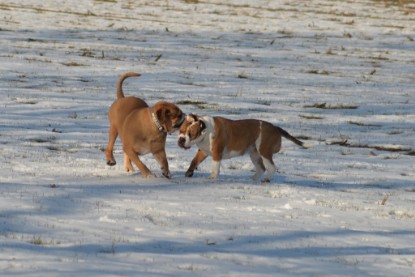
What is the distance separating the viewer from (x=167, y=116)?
10.2m

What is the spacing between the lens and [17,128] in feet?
48.7

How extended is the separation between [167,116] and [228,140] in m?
0.90

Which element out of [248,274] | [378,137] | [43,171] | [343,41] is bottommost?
[343,41]

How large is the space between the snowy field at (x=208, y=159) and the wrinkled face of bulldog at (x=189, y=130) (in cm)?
49

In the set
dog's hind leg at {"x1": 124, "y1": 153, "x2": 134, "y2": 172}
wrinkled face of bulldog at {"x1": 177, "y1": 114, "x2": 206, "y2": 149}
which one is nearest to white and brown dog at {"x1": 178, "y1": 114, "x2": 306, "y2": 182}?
wrinkled face of bulldog at {"x1": 177, "y1": 114, "x2": 206, "y2": 149}

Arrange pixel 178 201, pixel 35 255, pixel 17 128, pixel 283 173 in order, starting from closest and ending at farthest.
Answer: pixel 35 255 → pixel 178 201 → pixel 283 173 → pixel 17 128

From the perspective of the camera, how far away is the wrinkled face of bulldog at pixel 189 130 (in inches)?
403

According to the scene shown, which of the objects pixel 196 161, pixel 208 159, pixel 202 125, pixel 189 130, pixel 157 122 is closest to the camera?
pixel 157 122

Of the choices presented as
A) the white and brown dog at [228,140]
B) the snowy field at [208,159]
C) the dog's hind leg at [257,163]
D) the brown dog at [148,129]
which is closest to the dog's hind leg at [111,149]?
the snowy field at [208,159]

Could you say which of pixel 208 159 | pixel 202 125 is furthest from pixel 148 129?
pixel 208 159

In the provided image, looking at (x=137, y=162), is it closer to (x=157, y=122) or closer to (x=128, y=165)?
(x=157, y=122)

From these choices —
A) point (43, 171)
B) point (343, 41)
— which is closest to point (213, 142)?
point (43, 171)

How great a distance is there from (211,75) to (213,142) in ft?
46.0

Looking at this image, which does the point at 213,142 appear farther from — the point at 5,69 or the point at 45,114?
the point at 5,69
